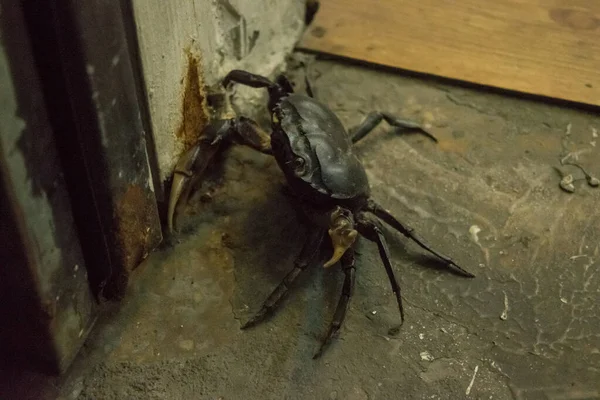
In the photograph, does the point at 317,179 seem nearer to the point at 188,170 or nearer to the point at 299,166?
the point at 299,166

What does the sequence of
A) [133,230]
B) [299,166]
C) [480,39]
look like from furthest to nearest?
1. [480,39]
2. [299,166]
3. [133,230]

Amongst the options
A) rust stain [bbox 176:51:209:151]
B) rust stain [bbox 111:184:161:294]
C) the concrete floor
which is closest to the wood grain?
the concrete floor

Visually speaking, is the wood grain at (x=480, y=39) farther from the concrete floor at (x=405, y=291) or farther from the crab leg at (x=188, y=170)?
the crab leg at (x=188, y=170)

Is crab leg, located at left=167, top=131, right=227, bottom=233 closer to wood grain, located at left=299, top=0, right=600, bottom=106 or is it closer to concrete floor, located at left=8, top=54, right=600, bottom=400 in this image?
concrete floor, located at left=8, top=54, right=600, bottom=400

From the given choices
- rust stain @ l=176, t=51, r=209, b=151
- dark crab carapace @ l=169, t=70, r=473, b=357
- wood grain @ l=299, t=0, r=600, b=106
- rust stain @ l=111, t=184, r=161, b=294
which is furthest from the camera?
wood grain @ l=299, t=0, r=600, b=106

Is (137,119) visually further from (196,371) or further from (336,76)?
(336,76)

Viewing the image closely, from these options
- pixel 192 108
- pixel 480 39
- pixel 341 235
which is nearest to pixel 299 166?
pixel 341 235
